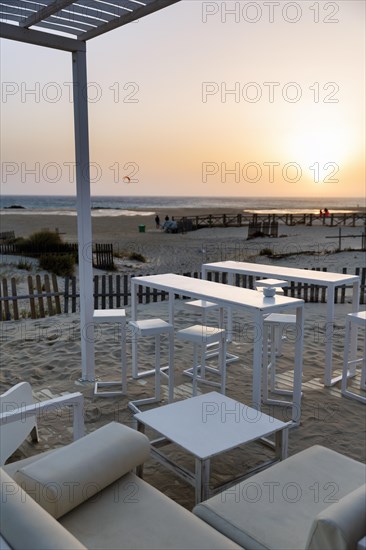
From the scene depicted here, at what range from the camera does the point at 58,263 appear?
1648 cm

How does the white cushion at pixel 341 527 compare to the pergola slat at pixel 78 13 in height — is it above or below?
below

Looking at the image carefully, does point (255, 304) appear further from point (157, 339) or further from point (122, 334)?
point (122, 334)

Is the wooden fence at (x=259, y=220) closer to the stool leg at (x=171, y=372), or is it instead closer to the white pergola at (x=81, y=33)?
the white pergola at (x=81, y=33)

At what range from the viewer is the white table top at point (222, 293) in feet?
12.9

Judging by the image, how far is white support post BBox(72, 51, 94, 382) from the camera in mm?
4578

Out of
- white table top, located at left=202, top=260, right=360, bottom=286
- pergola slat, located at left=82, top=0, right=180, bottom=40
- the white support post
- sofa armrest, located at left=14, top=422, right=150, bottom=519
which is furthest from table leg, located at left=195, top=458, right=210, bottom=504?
pergola slat, located at left=82, top=0, right=180, bottom=40

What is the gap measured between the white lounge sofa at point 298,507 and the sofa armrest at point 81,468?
1.39ft

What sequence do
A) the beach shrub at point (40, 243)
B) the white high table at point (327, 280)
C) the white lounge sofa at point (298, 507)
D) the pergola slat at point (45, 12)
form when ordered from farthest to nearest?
the beach shrub at point (40, 243) < the white high table at point (327, 280) < the pergola slat at point (45, 12) < the white lounge sofa at point (298, 507)

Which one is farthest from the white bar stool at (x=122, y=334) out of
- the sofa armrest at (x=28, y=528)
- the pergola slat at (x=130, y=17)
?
the sofa armrest at (x=28, y=528)

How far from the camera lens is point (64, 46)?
4.51 meters

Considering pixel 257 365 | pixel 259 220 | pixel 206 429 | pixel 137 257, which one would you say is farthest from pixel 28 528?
pixel 259 220

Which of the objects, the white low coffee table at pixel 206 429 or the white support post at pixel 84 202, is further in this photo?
the white support post at pixel 84 202

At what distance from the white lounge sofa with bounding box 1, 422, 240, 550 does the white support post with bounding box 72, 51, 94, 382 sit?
268 centimetres

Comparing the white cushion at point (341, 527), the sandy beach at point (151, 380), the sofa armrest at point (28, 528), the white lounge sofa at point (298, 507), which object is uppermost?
the sofa armrest at point (28, 528)
